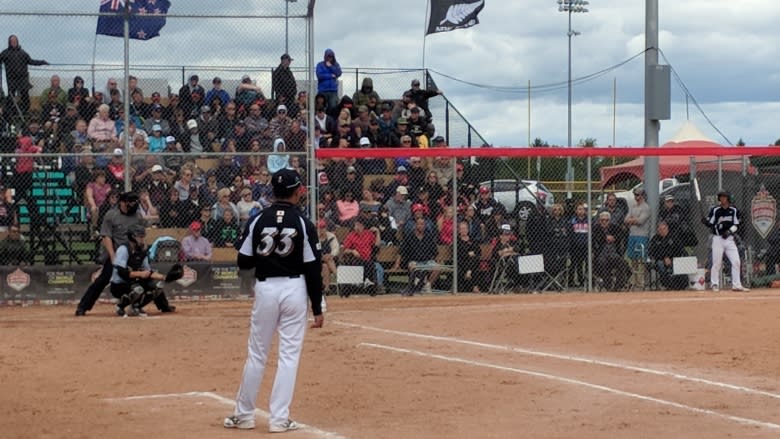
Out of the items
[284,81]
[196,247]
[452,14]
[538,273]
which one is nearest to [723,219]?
[538,273]

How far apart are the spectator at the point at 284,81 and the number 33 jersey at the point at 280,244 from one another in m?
10.7

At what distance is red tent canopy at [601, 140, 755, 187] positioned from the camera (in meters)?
24.6

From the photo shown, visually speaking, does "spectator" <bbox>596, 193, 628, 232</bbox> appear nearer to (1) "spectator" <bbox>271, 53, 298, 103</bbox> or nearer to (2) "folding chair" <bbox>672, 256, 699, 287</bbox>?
(2) "folding chair" <bbox>672, 256, 699, 287</bbox>

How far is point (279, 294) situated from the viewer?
31.0 feet

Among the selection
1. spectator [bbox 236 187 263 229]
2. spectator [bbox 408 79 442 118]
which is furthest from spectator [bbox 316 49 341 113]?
spectator [bbox 236 187 263 229]

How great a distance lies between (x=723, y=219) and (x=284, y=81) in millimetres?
8308

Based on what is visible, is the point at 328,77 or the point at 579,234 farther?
the point at 328,77

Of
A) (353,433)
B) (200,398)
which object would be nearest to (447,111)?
(200,398)

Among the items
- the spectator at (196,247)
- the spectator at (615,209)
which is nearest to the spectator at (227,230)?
the spectator at (196,247)

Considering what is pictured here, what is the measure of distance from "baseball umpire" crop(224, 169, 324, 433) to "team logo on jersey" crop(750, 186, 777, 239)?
1624 centimetres

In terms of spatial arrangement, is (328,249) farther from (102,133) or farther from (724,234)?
(724,234)

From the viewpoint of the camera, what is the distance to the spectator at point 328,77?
2491 cm

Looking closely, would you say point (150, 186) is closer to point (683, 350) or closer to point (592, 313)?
point (592, 313)

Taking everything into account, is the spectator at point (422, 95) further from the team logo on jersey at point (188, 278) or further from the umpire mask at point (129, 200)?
Result: the umpire mask at point (129, 200)
